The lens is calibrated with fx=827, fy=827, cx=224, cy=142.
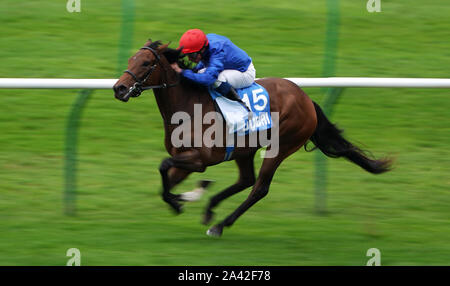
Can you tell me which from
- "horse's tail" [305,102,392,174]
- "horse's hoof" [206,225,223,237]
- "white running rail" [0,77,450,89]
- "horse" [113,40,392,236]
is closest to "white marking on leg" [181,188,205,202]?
"horse" [113,40,392,236]

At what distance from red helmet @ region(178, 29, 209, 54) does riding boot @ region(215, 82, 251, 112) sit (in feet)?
1.11

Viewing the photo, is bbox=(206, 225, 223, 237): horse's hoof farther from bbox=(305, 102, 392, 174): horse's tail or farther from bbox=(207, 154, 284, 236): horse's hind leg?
bbox=(305, 102, 392, 174): horse's tail

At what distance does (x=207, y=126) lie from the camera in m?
5.87

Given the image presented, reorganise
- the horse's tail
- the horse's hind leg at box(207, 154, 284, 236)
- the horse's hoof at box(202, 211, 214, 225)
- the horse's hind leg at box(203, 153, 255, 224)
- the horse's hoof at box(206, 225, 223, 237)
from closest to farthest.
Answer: the horse's hoof at box(206, 225, 223, 237) → the horse's hind leg at box(207, 154, 284, 236) → the horse's hoof at box(202, 211, 214, 225) → the horse's hind leg at box(203, 153, 255, 224) → the horse's tail

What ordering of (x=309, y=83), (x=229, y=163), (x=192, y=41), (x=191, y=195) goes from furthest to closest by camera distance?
(x=229, y=163) → (x=309, y=83) → (x=191, y=195) → (x=192, y=41)

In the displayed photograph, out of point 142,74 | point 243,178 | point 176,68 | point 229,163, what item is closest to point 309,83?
point 243,178

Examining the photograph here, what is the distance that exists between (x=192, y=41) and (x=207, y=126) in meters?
0.63

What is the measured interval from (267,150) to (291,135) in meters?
0.23

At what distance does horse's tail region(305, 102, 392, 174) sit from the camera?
255 inches

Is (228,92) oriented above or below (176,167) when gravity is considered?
above

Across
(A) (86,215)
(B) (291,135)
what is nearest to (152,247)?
(A) (86,215)

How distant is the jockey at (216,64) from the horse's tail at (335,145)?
2.55ft

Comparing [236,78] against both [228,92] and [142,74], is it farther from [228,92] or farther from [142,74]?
[142,74]
